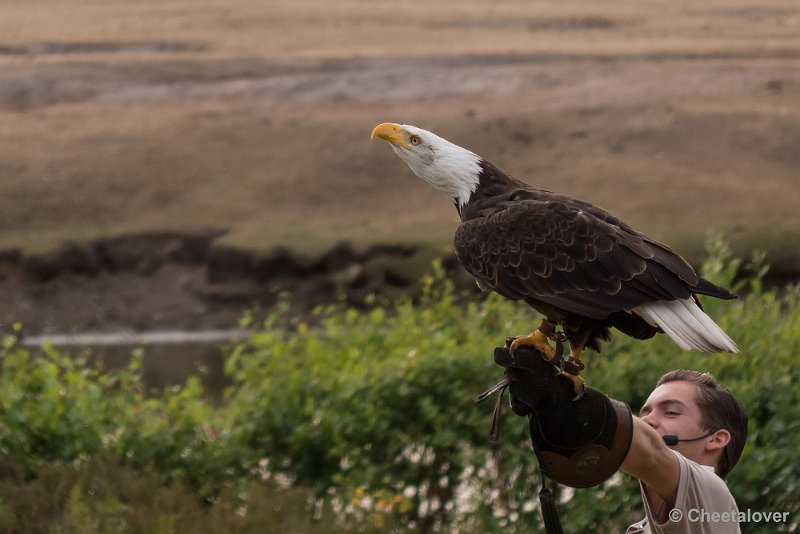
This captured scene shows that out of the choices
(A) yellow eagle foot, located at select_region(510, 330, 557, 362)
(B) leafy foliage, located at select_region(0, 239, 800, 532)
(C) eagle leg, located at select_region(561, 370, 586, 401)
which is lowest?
(B) leafy foliage, located at select_region(0, 239, 800, 532)

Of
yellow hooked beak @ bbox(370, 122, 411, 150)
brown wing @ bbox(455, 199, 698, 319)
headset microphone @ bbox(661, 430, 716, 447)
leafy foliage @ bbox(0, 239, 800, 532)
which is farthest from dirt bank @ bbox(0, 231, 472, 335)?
headset microphone @ bbox(661, 430, 716, 447)

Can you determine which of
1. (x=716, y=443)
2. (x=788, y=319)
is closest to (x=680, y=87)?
(x=788, y=319)

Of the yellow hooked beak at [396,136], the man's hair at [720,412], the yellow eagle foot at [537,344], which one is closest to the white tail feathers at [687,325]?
the man's hair at [720,412]

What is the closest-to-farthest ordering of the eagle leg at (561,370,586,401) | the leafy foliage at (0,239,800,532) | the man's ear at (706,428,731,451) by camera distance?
the eagle leg at (561,370,586,401) < the man's ear at (706,428,731,451) < the leafy foliage at (0,239,800,532)

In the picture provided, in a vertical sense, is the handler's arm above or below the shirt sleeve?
above

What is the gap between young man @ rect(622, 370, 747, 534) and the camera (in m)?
3.96

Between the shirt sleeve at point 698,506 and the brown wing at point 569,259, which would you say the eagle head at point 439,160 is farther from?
the shirt sleeve at point 698,506

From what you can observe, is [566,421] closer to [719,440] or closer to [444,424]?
[719,440]

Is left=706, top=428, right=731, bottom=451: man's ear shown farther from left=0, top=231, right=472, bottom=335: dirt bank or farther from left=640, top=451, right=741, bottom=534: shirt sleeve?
left=0, top=231, right=472, bottom=335: dirt bank

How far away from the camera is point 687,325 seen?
4.16 m

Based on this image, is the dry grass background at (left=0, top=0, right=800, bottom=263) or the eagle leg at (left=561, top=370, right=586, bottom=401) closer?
the eagle leg at (left=561, top=370, right=586, bottom=401)

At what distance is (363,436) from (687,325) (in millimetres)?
2614

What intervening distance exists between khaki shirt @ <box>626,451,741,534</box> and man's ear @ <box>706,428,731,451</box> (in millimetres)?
205

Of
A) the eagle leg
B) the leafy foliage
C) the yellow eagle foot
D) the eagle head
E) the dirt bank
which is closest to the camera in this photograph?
the eagle leg
